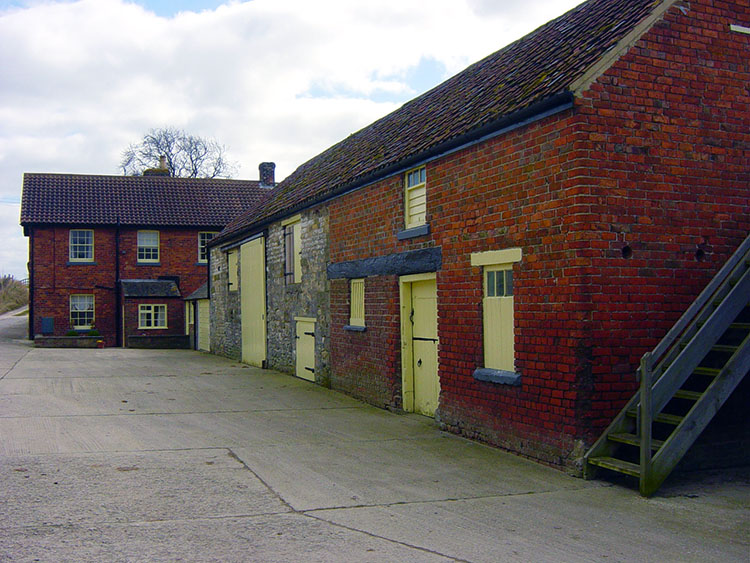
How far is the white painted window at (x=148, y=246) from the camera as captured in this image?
117 feet

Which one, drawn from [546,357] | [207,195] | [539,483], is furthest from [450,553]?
[207,195]

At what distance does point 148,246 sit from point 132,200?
2.66 meters

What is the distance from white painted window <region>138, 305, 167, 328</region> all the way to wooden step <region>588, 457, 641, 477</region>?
29.7 metres

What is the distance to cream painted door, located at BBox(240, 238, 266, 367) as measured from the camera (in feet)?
69.5

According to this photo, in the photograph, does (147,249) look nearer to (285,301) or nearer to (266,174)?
(266,174)

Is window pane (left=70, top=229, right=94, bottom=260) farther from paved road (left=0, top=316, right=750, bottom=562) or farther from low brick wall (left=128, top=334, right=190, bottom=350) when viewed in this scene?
paved road (left=0, top=316, right=750, bottom=562)

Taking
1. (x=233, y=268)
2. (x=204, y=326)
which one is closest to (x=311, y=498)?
(x=233, y=268)

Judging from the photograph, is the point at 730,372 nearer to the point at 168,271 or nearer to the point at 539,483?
the point at 539,483

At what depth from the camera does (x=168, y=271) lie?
Result: 3588 centimetres

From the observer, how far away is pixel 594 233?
8250mm

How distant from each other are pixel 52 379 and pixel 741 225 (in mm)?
14806

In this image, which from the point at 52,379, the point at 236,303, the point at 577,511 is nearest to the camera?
the point at 577,511

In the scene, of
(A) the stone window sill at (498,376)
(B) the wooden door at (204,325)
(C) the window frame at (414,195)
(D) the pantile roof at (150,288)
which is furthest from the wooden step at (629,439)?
(D) the pantile roof at (150,288)

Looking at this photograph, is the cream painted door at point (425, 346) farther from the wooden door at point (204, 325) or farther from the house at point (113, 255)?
the house at point (113, 255)
